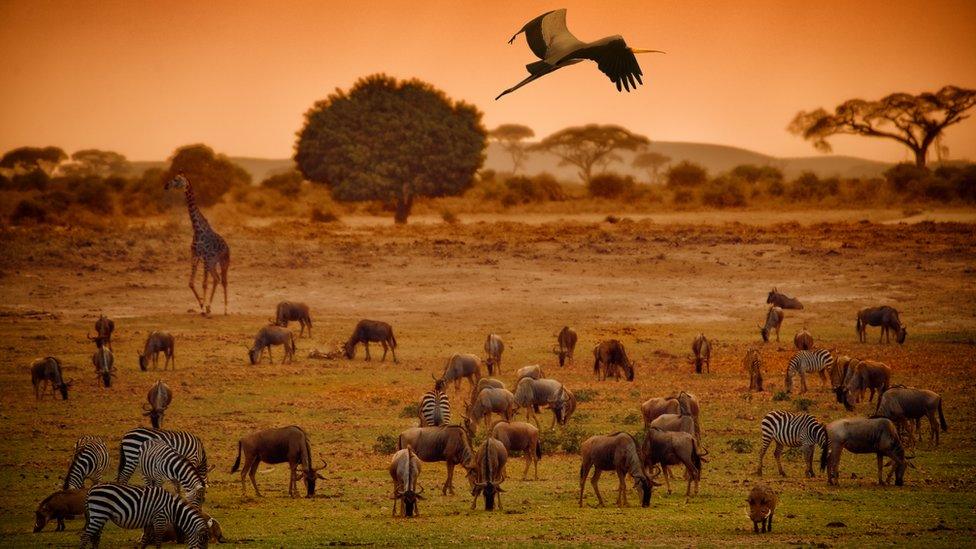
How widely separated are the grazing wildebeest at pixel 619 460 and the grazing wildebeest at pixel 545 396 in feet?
19.3

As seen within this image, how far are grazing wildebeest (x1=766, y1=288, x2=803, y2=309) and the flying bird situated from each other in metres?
27.4

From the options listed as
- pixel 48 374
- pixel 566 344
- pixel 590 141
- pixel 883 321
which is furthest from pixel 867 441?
pixel 590 141

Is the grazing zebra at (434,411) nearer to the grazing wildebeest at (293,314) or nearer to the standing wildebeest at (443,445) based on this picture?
the standing wildebeest at (443,445)

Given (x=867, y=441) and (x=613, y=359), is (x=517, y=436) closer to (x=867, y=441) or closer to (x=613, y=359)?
(x=867, y=441)

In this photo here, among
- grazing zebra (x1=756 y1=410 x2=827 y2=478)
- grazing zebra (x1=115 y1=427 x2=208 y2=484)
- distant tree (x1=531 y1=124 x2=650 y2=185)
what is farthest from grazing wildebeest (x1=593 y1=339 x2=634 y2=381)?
distant tree (x1=531 y1=124 x2=650 y2=185)

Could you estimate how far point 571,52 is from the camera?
39.3ft

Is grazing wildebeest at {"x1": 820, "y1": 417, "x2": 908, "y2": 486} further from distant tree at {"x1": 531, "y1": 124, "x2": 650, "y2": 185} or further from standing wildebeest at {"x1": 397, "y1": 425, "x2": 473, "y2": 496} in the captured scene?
distant tree at {"x1": 531, "y1": 124, "x2": 650, "y2": 185}

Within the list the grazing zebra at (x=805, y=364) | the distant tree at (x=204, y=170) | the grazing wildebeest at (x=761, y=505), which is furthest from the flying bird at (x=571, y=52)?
the distant tree at (x=204, y=170)

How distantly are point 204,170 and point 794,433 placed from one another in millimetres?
64829

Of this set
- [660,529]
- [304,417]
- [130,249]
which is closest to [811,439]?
[660,529]

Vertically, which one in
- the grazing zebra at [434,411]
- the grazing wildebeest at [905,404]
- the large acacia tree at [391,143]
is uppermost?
the large acacia tree at [391,143]

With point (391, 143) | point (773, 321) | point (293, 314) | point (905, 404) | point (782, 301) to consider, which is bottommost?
point (905, 404)

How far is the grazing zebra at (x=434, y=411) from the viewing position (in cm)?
2061

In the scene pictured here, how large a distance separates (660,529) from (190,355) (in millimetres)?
20013
